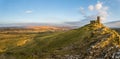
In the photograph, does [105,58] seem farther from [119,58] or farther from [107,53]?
[119,58]

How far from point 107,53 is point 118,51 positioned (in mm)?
15266

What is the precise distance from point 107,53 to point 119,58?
93.6 feet

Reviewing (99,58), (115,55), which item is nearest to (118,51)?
(115,55)

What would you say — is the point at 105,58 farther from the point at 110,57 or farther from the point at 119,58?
the point at 119,58

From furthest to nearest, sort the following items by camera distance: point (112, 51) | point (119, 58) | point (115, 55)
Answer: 1. point (112, 51)
2. point (115, 55)
3. point (119, 58)

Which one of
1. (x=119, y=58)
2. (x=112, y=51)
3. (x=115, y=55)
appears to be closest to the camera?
(x=119, y=58)

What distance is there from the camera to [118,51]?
18388 cm

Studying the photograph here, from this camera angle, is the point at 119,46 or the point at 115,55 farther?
the point at 119,46

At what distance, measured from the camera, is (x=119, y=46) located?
197000mm

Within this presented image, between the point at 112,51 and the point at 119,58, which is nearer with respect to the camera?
the point at 119,58

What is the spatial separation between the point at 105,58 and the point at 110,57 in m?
5.16

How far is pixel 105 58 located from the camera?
19150 cm

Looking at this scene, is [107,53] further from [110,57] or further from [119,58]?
[119,58]

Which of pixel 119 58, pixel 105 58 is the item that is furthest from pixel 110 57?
pixel 119 58
